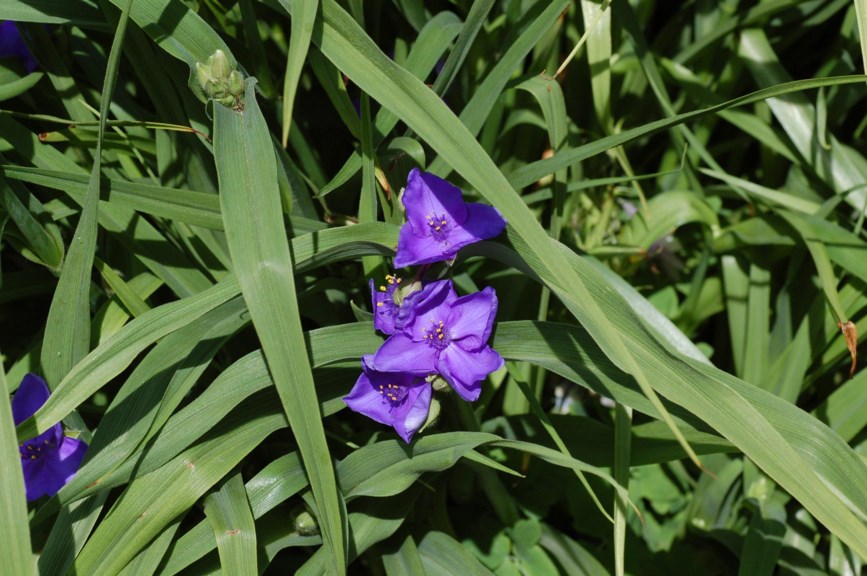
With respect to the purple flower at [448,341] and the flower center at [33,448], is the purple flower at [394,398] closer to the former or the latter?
the purple flower at [448,341]

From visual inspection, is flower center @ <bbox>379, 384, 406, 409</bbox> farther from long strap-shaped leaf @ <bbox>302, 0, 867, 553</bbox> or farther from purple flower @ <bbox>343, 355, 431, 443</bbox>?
long strap-shaped leaf @ <bbox>302, 0, 867, 553</bbox>

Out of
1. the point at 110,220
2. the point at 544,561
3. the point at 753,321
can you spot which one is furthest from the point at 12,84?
the point at 753,321

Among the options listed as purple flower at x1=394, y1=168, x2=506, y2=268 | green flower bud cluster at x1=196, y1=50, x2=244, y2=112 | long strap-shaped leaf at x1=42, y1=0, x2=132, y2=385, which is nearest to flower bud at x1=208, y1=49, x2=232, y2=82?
green flower bud cluster at x1=196, y1=50, x2=244, y2=112

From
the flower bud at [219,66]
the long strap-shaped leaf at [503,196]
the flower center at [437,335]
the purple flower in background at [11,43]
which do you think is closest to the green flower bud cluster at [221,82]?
the flower bud at [219,66]

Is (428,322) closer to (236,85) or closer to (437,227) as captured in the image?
(437,227)

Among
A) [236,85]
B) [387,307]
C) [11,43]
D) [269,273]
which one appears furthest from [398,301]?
[11,43]

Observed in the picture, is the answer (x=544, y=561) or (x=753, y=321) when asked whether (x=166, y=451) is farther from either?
(x=753, y=321)

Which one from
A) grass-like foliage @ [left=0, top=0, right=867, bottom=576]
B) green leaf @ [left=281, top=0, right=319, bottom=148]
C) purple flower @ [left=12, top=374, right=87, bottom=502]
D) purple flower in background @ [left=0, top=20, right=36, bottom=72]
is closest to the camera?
green leaf @ [left=281, top=0, right=319, bottom=148]
